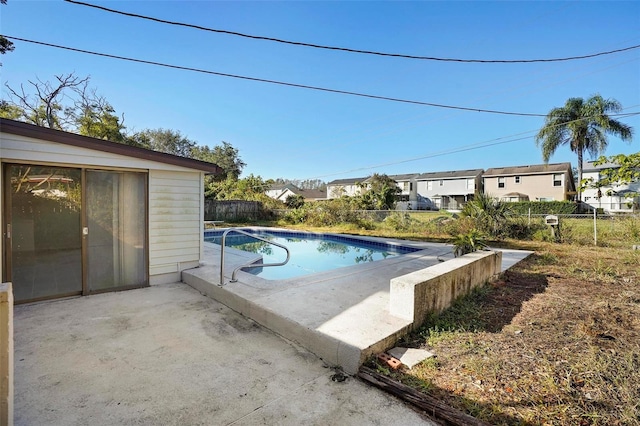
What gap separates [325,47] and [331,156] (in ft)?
95.0

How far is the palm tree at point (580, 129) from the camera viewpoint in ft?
68.3

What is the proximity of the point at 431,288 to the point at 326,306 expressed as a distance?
121 centimetres

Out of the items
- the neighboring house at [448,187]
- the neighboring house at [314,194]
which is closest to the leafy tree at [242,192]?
the neighboring house at [448,187]

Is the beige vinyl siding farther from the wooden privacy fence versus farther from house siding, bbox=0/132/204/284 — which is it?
the wooden privacy fence

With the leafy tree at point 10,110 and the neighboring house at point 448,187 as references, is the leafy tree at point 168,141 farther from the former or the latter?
the neighboring house at point 448,187

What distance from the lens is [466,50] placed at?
25.1ft

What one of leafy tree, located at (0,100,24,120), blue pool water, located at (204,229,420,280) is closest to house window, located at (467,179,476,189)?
blue pool water, located at (204,229,420,280)

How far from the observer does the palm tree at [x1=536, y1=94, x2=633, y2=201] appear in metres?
20.8

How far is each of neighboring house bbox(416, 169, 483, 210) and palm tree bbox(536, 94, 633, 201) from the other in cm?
890

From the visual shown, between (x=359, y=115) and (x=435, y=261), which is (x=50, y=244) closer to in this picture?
(x=435, y=261)

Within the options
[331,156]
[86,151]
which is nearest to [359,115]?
[331,156]

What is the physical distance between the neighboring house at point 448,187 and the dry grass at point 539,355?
30.0 metres

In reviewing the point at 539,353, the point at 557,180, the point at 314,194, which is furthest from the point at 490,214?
the point at 314,194

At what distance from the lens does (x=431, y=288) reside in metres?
3.25
